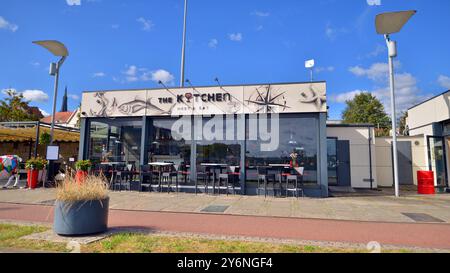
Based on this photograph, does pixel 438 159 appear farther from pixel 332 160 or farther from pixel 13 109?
pixel 13 109

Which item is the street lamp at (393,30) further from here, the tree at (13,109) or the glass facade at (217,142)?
the tree at (13,109)

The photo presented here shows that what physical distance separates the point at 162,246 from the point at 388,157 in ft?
45.3

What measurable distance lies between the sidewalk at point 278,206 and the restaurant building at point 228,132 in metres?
1.44

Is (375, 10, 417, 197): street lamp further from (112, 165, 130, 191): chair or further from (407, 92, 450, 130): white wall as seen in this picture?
(112, 165, 130, 191): chair

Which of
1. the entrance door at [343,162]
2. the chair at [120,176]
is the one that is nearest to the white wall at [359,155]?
the entrance door at [343,162]

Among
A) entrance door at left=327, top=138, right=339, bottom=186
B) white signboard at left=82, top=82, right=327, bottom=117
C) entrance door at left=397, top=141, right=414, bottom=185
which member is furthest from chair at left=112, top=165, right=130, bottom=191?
entrance door at left=397, top=141, right=414, bottom=185

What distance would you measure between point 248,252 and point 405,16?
11115 mm

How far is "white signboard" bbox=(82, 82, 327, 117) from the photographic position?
11203 mm

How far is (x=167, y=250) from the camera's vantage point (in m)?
4.40

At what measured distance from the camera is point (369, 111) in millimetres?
37312

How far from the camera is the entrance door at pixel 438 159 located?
43.8 ft

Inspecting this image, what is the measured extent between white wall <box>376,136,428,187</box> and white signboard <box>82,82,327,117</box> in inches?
236
